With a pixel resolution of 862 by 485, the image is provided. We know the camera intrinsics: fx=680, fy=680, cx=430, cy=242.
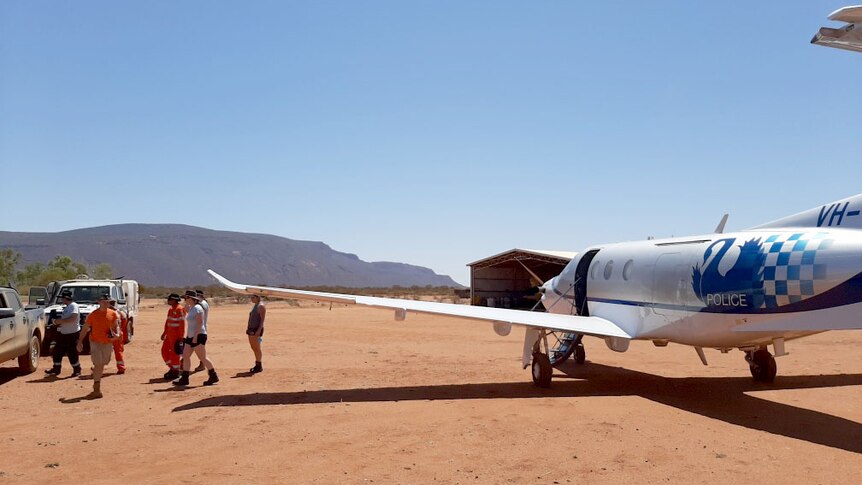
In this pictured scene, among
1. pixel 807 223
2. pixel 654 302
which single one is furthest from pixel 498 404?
pixel 807 223

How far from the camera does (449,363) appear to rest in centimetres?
1858

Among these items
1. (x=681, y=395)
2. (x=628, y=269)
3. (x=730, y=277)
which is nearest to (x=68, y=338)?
(x=628, y=269)

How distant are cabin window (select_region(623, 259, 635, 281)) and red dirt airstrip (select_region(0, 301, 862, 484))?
7.91ft

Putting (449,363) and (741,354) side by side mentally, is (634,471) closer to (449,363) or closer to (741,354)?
(449,363)

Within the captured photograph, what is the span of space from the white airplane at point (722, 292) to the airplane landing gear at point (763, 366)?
0.07 ft

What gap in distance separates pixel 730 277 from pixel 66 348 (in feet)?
48.0

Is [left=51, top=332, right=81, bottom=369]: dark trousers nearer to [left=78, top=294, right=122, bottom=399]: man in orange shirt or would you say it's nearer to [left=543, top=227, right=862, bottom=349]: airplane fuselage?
[left=78, top=294, right=122, bottom=399]: man in orange shirt

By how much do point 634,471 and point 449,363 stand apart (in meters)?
10.8

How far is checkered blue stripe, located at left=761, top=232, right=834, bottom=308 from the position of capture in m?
10.6

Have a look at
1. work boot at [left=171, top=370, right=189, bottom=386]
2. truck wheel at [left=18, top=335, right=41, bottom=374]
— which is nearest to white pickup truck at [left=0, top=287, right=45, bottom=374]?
truck wheel at [left=18, top=335, right=41, bottom=374]

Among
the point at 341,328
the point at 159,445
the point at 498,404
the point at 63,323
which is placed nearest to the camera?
the point at 159,445

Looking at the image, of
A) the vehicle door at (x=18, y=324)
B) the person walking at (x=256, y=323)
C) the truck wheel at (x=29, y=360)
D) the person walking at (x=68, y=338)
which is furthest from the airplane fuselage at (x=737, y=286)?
the truck wheel at (x=29, y=360)

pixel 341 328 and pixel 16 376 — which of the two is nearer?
pixel 16 376

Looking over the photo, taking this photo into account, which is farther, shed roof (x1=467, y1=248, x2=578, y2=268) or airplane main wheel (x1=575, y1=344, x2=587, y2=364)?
shed roof (x1=467, y1=248, x2=578, y2=268)
